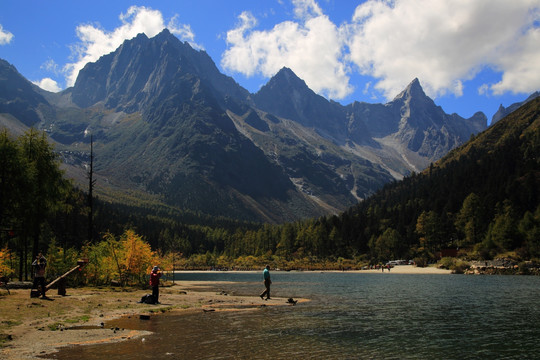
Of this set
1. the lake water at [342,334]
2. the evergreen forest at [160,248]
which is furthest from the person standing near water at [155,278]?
the evergreen forest at [160,248]

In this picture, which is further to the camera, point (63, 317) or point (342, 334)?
point (63, 317)

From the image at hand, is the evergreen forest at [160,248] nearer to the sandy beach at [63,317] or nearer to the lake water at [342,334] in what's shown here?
the sandy beach at [63,317]

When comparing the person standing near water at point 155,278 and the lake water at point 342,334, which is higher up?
the person standing near water at point 155,278

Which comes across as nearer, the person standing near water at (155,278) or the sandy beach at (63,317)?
the sandy beach at (63,317)

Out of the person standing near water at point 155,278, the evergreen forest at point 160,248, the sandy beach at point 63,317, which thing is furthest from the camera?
the evergreen forest at point 160,248

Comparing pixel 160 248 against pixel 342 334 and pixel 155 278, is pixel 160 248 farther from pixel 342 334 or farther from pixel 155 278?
pixel 342 334

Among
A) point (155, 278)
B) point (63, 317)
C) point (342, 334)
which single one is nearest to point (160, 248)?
point (155, 278)

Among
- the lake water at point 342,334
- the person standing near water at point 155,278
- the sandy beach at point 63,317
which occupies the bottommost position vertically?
the lake water at point 342,334

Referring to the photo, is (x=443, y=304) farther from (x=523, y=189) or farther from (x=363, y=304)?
(x=523, y=189)

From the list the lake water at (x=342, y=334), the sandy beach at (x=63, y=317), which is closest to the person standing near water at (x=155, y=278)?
the sandy beach at (x=63, y=317)

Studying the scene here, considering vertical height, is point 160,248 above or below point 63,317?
above

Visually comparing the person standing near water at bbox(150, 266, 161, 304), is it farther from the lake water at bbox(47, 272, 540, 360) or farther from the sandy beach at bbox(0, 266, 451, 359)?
the lake water at bbox(47, 272, 540, 360)

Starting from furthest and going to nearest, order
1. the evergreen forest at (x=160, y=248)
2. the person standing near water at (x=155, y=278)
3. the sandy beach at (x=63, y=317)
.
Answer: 1. the evergreen forest at (x=160, y=248)
2. the person standing near water at (x=155, y=278)
3. the sandy beach at (x=63, y=317)

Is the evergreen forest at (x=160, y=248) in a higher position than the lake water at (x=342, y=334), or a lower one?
higher
